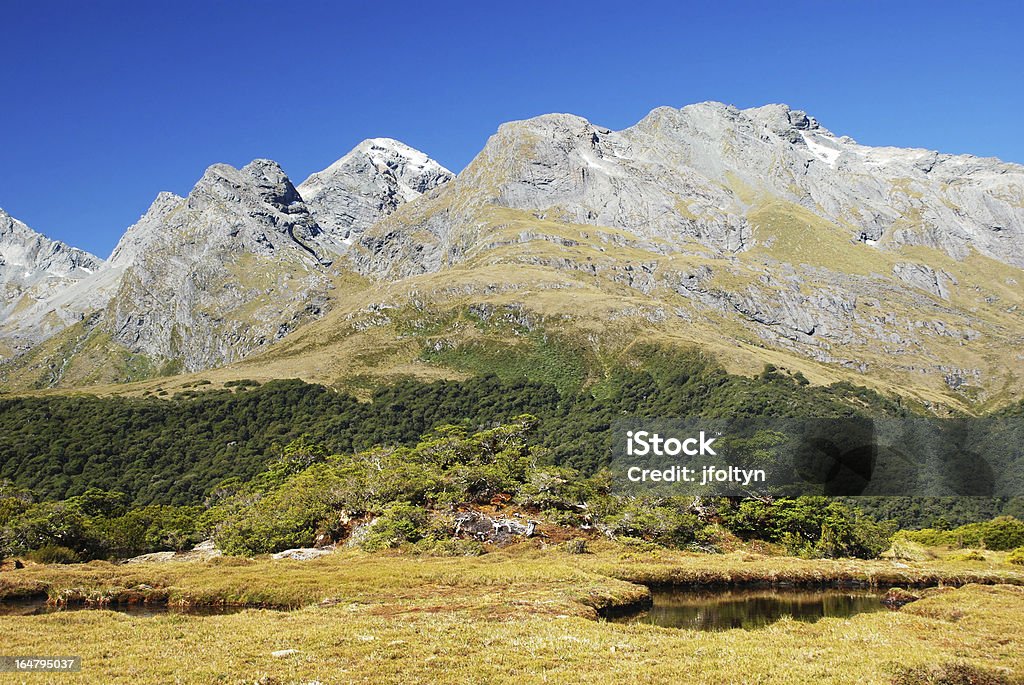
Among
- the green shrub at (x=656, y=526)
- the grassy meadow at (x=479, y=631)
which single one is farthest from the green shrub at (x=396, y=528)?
the green shrub at (x=656, y=526)

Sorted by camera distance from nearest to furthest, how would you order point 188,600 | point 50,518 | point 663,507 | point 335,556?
point 188,600 → point 335,556 → point 50,518 → point 663,507

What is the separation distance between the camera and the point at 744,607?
51.7m

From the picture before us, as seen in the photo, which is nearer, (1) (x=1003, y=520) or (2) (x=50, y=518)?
(2) (x=50, y=518)

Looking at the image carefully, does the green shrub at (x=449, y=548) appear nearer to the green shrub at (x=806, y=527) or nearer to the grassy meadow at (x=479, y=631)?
the grassy meadow at (x=479, y=631)

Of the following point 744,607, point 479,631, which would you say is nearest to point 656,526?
point 744,607

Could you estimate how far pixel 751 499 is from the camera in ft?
285

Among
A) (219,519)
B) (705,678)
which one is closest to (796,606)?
(705,678)

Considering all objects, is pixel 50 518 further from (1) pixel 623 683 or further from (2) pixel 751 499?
(2) pixel 751 499

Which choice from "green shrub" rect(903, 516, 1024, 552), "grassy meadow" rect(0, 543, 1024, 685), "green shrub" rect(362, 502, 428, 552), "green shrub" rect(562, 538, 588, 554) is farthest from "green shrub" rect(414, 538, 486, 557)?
"green shrub" rect(903, 516, 1024, 552)

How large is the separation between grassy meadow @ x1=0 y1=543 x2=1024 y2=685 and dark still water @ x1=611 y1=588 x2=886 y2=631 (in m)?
2.69

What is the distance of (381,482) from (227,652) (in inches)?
2333

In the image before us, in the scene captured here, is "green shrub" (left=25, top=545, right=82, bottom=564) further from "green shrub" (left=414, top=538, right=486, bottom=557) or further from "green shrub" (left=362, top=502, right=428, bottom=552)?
"green shrub" (left=414, top=538, right=486, bottom=557)

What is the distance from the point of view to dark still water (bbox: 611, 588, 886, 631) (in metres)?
45.7

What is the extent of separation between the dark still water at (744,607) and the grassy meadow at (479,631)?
2686 millimetres
